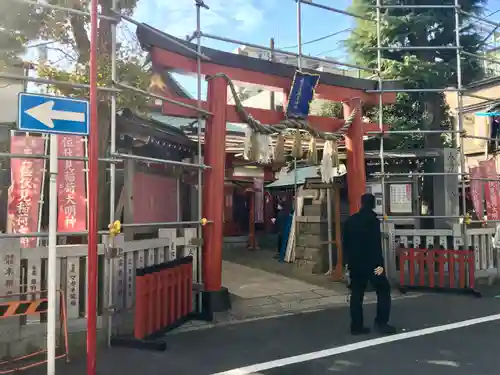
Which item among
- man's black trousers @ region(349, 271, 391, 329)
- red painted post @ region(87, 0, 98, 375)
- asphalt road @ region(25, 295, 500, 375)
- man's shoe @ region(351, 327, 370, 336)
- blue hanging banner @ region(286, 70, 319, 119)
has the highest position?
blue hanging banner @ region(286, 70, 319, 119)

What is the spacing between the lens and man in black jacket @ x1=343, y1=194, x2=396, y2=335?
596 cm

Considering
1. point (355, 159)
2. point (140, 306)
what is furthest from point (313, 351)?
point (355, 159)

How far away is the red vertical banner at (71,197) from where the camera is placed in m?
5.75

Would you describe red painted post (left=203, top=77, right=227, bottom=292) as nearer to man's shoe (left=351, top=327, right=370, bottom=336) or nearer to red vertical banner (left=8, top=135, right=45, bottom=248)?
man's shoe (left=351, top=327, right=370, bottom=336)

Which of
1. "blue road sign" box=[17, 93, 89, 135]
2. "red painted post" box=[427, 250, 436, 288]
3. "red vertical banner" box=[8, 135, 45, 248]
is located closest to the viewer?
"blue road sign" box=[17, 93, 89, 135]

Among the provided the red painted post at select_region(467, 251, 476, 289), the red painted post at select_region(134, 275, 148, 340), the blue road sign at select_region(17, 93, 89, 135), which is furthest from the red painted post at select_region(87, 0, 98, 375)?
the red painted post at select_region(467, 251, 476, 289)

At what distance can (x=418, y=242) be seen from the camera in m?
8.75

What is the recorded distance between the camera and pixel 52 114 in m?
3.99

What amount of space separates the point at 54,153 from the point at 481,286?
8300 mm

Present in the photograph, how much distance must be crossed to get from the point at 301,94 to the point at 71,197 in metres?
4.50

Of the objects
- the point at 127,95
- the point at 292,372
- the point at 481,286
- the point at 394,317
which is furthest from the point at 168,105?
the point at 481,286

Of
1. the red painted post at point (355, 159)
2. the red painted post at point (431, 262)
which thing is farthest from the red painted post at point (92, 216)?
the red painted post at point (431, 262)

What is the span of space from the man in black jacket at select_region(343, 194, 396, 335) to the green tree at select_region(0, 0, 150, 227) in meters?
3.62

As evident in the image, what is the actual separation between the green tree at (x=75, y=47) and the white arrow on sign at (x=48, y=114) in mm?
1949
